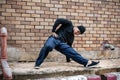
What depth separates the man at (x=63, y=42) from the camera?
497cm

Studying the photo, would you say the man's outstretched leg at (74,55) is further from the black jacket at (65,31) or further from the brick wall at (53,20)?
the brick wall at (53,20)

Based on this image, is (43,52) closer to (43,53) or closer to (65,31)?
(43,53)

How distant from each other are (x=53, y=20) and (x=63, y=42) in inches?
37.1

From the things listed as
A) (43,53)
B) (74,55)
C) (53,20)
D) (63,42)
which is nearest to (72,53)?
(74,55)

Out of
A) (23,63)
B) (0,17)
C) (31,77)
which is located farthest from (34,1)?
(31,77)

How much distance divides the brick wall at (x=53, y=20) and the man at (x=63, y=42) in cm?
72

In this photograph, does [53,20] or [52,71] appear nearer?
[52,71]

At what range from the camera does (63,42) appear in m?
5.27

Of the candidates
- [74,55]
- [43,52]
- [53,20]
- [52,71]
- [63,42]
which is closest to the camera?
[52,71]

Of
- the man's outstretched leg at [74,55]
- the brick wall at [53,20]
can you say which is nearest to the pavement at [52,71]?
the man's outstretched leg at [74,55]

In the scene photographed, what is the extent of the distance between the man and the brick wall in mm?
724

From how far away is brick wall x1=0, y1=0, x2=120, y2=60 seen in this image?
5.60 metres

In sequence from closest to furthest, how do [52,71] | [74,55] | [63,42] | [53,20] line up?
[52,71], [74,55], [63,42], [53,20]

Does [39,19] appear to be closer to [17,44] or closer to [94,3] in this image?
[17,44]
